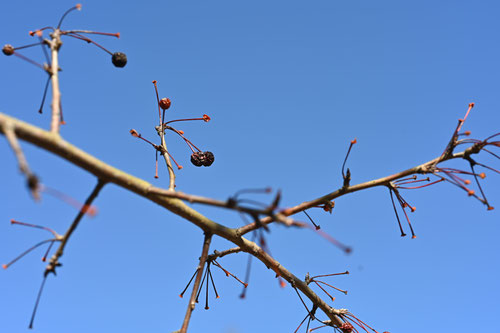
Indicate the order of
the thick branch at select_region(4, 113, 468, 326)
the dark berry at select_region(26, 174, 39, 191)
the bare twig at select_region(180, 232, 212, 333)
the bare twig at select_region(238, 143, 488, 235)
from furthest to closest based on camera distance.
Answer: the bare twig at select_region(238, 143, 488, 235), the bare twig at select_region(180, 232, 212, 333), the thick branch at select_region(4, 113, 468, 326), the dark berry at select_region(26, 174, 39, 191)

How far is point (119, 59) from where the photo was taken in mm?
3580

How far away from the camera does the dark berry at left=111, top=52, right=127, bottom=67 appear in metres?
3.57

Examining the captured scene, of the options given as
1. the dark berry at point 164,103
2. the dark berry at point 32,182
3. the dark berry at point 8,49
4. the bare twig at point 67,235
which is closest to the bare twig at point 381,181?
the bare twig at point 67,235

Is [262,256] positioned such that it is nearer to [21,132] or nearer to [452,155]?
[452,155]

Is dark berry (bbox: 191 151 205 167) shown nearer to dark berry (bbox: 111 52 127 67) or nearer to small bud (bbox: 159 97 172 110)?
small bud (bbox: 159 97 172 110)

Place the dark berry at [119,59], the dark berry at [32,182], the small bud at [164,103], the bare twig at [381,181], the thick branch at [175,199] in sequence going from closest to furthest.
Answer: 1. the dark berry at [32,182]
2. the thick branch at [175,199]
3. the bare twig at [381,181]
4. the dark berry at [119,59]
5. the small bud at [164,103]

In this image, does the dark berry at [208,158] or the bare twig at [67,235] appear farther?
the dark berry at [208,158]

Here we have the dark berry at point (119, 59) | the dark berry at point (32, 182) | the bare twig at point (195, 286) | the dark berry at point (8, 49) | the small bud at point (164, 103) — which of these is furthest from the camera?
the small bud at point (164, 103)

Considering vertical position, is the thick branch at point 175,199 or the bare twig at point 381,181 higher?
the bare twig at point 381,181

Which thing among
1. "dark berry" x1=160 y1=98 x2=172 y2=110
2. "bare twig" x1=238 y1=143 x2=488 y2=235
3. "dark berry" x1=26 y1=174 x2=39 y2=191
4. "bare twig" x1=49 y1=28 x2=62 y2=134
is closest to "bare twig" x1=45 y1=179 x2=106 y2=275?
"bare twig" x1=49 y1=28 x2=62 y2=134

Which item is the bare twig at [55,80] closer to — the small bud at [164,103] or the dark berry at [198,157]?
the small bud at [164,103]

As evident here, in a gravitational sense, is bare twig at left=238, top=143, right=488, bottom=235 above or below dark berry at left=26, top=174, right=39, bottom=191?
above

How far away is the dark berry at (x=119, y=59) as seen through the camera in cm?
357

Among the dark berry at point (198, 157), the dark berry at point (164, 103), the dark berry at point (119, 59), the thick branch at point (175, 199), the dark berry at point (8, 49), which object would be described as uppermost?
the dark berry at point (164, 103)
